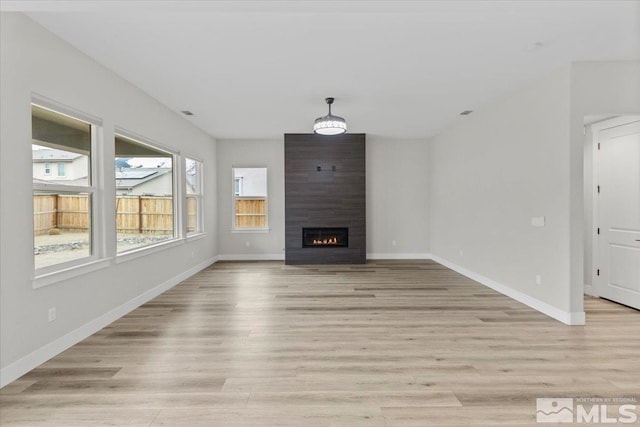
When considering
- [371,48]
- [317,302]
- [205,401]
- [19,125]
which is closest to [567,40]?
[371,48]

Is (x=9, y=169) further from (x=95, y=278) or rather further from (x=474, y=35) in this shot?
(x=474, y=35)

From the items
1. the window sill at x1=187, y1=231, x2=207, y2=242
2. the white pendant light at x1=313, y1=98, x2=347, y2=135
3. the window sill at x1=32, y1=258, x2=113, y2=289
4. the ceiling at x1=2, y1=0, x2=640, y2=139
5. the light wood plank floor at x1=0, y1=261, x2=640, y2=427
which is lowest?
the light wood plank floor at x1=0, y1=261, x2=640, y2=427

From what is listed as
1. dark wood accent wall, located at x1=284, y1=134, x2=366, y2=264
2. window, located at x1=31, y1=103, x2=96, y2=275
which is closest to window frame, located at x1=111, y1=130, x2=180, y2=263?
window, located at x1=31, y1=103, x2=96, y2=275

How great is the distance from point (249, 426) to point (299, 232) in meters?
5.56

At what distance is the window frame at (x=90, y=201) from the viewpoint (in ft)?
9.25

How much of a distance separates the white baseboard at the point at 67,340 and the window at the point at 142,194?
69 centimetres

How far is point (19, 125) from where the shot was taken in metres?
2.59

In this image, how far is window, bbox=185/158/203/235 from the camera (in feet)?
21.3

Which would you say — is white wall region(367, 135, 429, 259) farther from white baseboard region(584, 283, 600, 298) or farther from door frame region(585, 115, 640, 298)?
door frame region(585, 115, 640, 298)

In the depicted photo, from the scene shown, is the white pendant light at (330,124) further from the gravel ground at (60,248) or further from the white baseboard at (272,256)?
the white baseboard at (272,256)

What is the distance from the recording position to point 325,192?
7.54m

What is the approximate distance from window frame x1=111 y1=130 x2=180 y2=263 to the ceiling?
0.66m

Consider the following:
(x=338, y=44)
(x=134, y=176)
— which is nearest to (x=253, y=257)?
(x=134, y=176)

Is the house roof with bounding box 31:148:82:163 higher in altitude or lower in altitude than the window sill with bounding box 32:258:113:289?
higher
